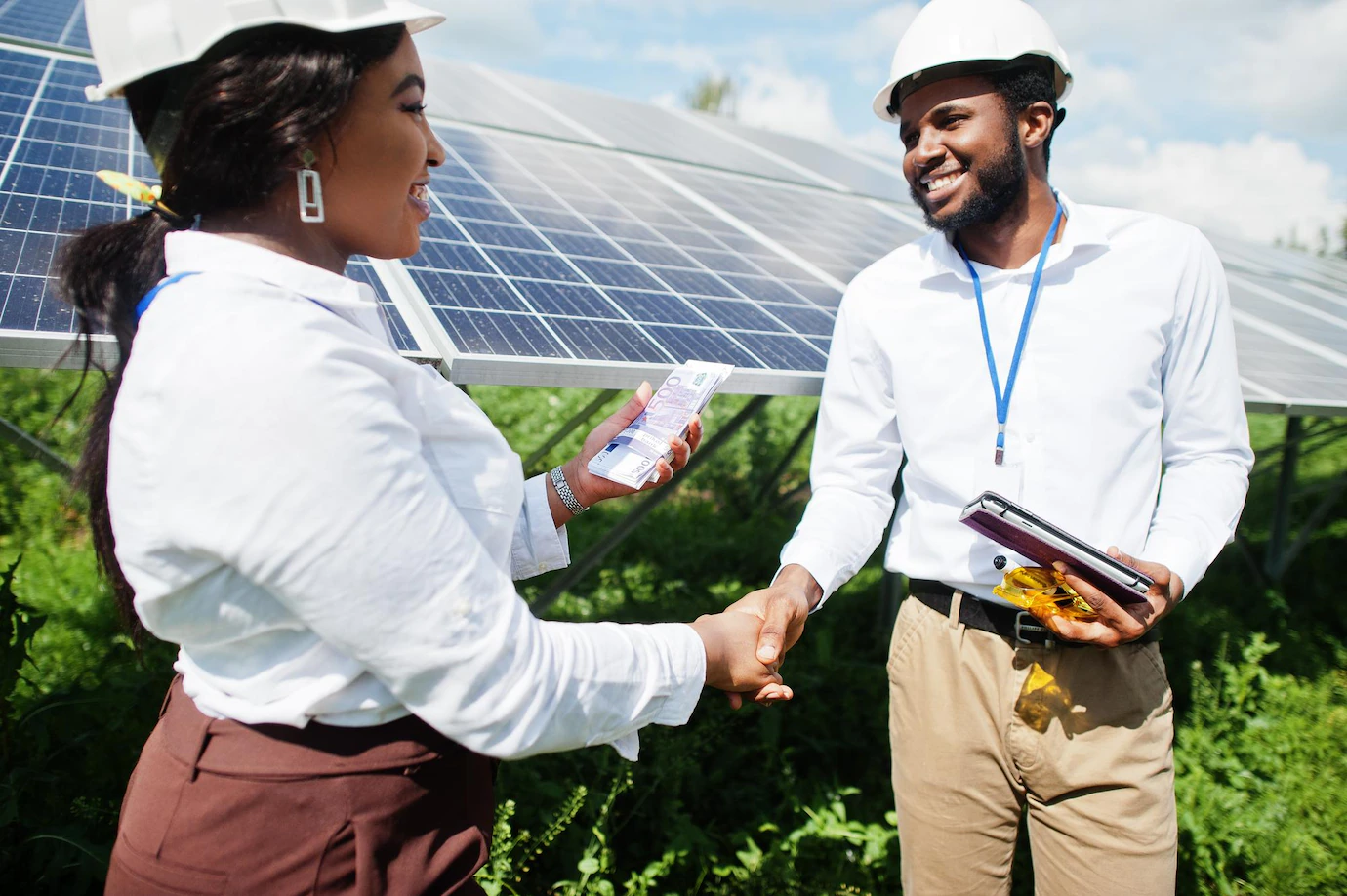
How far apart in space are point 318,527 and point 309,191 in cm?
51

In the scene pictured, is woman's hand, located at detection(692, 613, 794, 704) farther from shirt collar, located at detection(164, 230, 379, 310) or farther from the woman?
shirt collar, located at detection(164, 230, 379, 310)

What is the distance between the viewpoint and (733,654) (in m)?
1.71

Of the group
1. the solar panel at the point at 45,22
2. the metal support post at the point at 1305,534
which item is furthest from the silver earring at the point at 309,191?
the metal support post at the point at 1305,534

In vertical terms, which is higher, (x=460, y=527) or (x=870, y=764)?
(x=460, y=527)

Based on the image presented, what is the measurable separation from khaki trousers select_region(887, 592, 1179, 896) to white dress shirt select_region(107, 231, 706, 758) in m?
1.25

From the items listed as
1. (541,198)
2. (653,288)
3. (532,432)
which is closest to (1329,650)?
(653,288)

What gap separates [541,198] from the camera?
450 cm

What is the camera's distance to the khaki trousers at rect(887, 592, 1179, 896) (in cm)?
221

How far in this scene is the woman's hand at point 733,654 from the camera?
1.66 meters

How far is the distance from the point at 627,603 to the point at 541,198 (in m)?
2.46

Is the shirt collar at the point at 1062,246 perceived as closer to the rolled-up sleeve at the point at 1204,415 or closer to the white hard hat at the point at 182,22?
the rolled-up sleeve at the point at 1204,415

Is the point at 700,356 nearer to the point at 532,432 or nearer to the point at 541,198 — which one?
the point at 541,198

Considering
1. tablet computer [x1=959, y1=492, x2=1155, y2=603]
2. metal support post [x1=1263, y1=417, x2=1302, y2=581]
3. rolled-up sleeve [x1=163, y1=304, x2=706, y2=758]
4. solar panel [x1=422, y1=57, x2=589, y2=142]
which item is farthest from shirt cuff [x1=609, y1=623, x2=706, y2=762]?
metal support post [x1=1263, y1=417, x2=1302, y2=581]

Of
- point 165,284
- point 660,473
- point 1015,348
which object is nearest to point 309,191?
point 165,284
